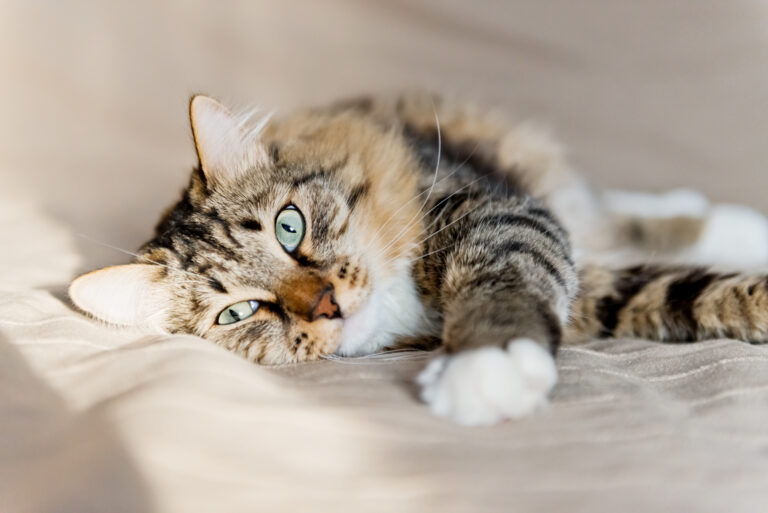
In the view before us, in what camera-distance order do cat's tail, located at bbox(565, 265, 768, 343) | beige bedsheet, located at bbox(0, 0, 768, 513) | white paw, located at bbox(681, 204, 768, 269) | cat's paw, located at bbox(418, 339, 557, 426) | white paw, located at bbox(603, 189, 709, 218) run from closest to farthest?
beige bedsheet, located at bbox(0, 0, 768, 513) < cat's paw, located at bbox(418, 339, 557, 426) < cat's tail, located at bbox(565, 265, 768, 343) < white paw, located at bbox(681, 204, 768, 269) < white paw, located at bbox(603, 189, 709, 218)

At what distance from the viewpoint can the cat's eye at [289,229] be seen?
114cm

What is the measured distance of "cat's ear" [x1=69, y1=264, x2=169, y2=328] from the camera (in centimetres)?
110

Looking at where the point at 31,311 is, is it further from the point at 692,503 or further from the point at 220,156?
the point at 692,503

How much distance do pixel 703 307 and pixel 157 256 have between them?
3.58ft

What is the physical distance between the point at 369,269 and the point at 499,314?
327 millimetres

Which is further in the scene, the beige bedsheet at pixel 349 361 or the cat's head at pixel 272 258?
the cat's head at pixel 272 258

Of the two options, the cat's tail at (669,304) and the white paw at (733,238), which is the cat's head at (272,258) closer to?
the cat's tail at (669,304)

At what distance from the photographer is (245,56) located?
240 centimetres

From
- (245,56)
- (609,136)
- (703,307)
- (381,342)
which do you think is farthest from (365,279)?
(245,56)

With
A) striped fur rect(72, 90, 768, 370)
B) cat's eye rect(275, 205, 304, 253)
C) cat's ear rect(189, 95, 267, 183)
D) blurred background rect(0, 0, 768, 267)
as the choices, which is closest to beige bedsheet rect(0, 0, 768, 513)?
blurred background rect(0, 0, 768, 267)

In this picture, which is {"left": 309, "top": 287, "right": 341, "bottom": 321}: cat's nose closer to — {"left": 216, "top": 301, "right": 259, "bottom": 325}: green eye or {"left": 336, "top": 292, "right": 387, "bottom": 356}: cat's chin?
{"left": 336, "top": 292, "right": 387, "bottom": 356}: cat's chin

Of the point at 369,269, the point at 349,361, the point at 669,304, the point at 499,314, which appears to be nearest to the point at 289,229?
the point at 369,269

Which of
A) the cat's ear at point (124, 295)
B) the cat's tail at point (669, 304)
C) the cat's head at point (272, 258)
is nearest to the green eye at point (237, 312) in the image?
the cat's head at point (272, 258)

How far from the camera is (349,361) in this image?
105 centimetres
